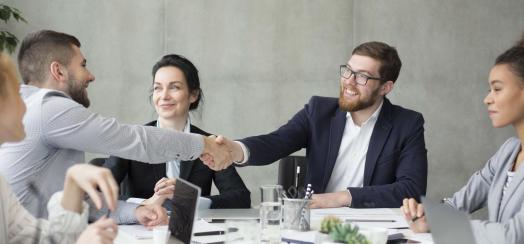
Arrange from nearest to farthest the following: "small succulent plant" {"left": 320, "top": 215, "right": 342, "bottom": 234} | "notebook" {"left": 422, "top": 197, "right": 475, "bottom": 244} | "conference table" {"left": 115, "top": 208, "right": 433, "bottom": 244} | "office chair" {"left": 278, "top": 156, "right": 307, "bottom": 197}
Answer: "notebook" {"left": 422, "top": 197, "right": 475, "bottom": 244} < "small succulent plant" {"left": 320, "top": 215, "right": 342, "bottom": 234} < "conference table" {"left": 115, "top": 208, "right": 433, "bottom": 244} < "office chair" {"left": 278, "top": 156, "right": 307, "bottom": 197}

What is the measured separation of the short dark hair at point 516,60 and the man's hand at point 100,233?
176 cm

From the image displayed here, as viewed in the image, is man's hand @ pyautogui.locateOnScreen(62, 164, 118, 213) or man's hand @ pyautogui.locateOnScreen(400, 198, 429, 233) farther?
man's hand @ pyautogui.locateOnScreen(400, 198, 429, 233)

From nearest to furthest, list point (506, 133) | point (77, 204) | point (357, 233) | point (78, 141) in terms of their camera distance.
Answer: point (77, 204) < point (357, 233) < point (78, 141) < point (506, 133)

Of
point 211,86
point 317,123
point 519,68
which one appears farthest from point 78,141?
point 211,86

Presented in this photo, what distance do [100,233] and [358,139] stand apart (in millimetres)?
2172

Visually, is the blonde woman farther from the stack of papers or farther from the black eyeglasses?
the black eyeglasses

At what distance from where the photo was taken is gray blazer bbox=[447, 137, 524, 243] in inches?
87.8

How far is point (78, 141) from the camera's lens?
2.54 meters

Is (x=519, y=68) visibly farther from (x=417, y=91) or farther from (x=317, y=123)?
(x=417, y=91)

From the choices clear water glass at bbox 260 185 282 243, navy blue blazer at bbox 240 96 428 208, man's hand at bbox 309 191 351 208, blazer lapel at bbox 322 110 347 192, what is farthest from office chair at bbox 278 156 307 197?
clear water glass at bbox 260 185 282 243

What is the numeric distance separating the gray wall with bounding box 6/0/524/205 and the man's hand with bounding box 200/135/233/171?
205 centimetres

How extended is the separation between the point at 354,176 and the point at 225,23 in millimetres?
→ 2475

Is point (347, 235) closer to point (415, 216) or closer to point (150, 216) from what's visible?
point (415, 216)

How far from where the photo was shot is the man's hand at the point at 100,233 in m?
1.52
